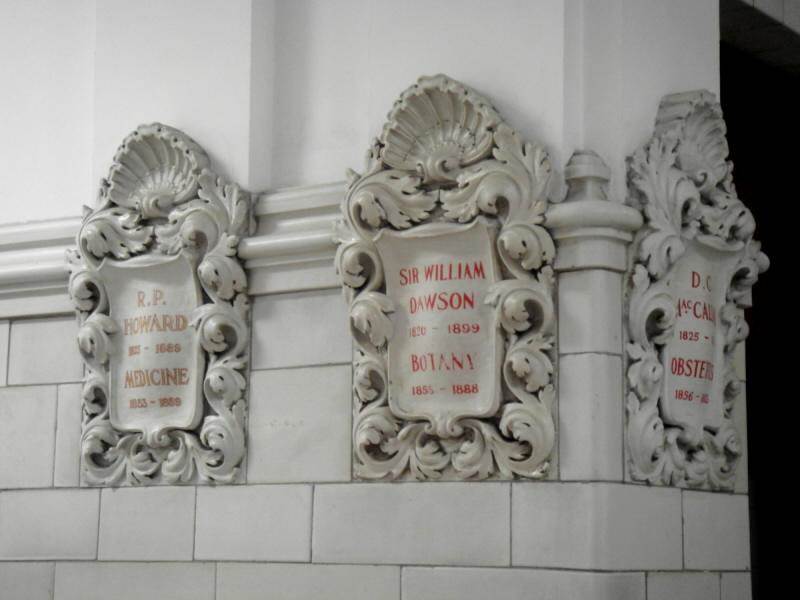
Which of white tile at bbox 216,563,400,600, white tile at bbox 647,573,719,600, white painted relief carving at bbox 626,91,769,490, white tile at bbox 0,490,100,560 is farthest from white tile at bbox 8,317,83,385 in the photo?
white tile at bbox 647,573,719,600

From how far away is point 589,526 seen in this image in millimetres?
5531

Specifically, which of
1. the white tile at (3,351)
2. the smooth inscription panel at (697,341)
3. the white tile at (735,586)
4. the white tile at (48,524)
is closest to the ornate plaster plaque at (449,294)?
the smooth inscription panel at (697,341)

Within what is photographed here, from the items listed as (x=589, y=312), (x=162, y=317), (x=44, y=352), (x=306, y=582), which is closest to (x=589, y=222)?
(x=589, y=312)

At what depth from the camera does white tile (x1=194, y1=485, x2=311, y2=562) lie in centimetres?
621

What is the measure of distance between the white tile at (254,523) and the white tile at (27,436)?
0.89 m

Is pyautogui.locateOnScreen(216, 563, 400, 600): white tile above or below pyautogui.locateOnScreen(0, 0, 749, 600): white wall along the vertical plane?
below

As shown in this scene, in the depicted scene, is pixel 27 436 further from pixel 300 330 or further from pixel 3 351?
pixel 300 330

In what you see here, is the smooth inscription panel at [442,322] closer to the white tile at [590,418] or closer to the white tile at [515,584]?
the white tile at [590,418]

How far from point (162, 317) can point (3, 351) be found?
99cm

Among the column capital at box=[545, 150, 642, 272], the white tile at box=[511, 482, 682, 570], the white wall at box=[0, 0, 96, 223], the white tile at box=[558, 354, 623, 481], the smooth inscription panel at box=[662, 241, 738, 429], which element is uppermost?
the white wall at box=[0, 0, 96, 223]

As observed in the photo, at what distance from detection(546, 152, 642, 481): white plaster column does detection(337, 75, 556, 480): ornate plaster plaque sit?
0.06m

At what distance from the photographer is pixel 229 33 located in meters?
6.69

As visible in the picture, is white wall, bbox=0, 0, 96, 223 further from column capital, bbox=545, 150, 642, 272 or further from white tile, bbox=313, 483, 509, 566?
column capital, bbox=545, 150, 642, 272

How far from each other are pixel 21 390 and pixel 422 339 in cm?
213
